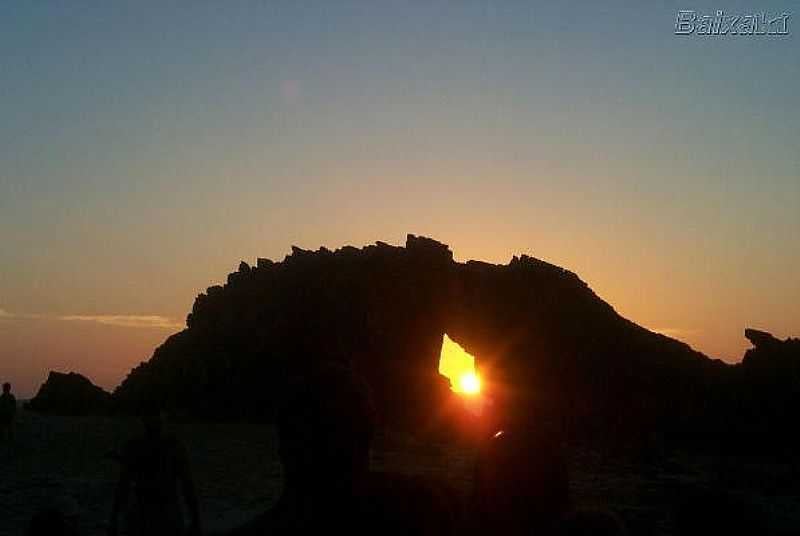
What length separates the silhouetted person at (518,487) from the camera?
1834mm

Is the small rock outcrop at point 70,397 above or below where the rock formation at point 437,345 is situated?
below

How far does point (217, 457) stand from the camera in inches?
944

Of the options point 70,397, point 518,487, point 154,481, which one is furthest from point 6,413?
point 518,487

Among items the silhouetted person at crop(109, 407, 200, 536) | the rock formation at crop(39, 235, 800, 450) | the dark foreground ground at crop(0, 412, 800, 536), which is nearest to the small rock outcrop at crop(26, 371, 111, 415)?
the rock formation at crop(39, 235, 800, 450)

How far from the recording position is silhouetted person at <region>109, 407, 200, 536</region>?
749cm

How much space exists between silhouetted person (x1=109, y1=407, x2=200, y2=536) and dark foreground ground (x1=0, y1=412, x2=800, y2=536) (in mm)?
4995

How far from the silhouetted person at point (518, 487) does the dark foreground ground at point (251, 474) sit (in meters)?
7.50

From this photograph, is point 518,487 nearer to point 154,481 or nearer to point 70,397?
point 154,481

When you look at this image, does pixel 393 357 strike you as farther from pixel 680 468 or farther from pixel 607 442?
pixel 680 468

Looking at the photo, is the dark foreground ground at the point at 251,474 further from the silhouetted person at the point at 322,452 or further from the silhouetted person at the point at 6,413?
the silhouetted person at the point at 322,452

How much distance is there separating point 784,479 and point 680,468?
8.67 ft

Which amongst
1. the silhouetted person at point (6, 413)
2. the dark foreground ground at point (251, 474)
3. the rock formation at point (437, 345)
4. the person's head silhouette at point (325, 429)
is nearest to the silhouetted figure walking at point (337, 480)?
the person's head silhouette at point (325, 429)

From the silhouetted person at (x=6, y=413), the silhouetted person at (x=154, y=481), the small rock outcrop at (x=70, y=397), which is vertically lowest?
the silhouetted person at (x=154, y=481)

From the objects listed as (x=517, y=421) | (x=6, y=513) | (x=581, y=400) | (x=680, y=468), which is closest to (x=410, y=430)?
(x=581, y=400)
